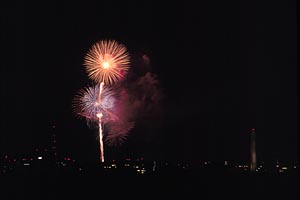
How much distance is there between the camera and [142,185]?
1541 centimetres

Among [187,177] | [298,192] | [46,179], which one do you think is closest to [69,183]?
[46,179]

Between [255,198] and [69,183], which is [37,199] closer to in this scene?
[69,183]

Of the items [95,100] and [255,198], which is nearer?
[255,198]

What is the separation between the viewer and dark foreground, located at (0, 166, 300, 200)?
48.8ft

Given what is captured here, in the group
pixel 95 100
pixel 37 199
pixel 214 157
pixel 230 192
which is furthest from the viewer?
pixel 214 157

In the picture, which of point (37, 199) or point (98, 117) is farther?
point (98, 117)

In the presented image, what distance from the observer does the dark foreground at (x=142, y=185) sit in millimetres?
14859

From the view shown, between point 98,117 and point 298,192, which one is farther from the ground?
point 98,117

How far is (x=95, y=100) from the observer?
24.0m

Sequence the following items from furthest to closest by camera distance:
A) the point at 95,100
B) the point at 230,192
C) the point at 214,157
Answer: the point at 214,157, the point at 95,100, the point at 230,192

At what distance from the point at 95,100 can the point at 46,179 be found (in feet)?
29.4

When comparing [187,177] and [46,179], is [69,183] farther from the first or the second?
[187,177]

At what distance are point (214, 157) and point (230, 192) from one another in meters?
16.3

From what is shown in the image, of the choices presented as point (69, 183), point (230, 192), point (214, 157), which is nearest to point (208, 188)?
point (230, 192)
